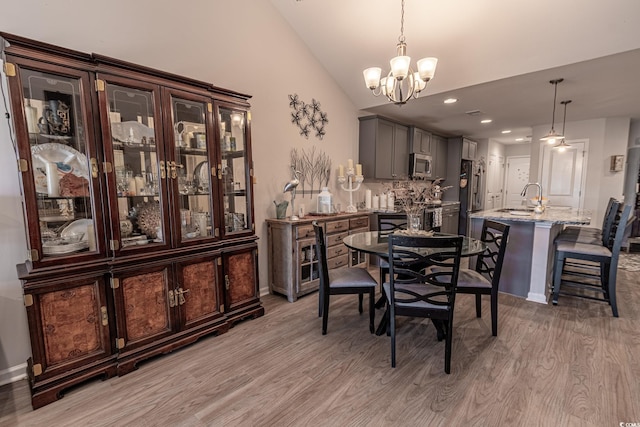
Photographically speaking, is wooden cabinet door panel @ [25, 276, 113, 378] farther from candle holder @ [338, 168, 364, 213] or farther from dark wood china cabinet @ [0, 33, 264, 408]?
candle holder @ [338, 168, 364, 213]

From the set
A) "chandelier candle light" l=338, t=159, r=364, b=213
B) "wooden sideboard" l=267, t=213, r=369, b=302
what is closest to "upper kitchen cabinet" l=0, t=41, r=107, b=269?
"wooden sideboard" l=267, t=213, r=369, b=302

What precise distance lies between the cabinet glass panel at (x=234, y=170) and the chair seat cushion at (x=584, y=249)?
10.8ft

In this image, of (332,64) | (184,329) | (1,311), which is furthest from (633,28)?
(1,311)

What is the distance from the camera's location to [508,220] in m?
3.26

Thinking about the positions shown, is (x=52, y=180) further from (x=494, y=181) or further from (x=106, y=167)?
(x=494, y=181)

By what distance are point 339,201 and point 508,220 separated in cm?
219

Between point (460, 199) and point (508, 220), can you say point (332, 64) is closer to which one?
point (508, 220)

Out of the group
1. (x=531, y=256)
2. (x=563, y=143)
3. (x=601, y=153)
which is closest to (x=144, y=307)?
(x=531, y=256)

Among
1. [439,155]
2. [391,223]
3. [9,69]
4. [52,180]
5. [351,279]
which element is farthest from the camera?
[439,155]

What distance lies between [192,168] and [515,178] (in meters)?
9.51

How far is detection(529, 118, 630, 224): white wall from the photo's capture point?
5.36 meters

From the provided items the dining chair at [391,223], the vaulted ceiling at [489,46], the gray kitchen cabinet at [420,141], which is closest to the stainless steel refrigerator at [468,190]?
the gray kitchen cabinet at [420,141]

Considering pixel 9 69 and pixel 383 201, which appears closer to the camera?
pixel 9 69

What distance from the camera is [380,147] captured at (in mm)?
4621
